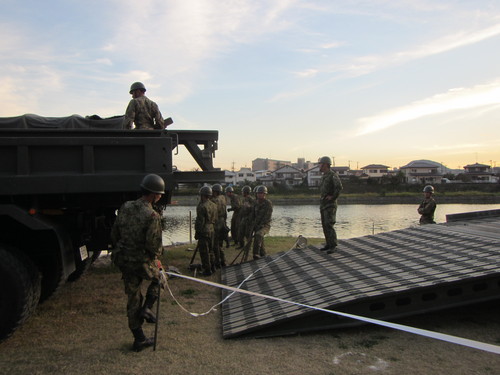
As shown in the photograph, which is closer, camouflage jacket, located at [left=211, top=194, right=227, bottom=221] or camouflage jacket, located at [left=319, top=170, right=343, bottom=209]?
camouflage jacket, located at [left=319, top=170, right=343, bottom=209]

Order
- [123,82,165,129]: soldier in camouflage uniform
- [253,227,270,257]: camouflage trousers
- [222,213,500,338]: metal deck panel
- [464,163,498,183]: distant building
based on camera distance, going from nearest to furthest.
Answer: [222,213,500,338]: metal deck panel, [123,82,165,129]: soldier in camouflage uniform, [253,227,270,257]: camouflage trousers, [464,163,498,183]: distant building

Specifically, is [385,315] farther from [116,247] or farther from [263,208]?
[263,208]

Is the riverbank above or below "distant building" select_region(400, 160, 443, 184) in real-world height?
below

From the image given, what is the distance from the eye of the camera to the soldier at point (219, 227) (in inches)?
349

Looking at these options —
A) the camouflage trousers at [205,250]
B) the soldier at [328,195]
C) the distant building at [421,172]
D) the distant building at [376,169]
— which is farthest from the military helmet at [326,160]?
the distant building at [376,169]

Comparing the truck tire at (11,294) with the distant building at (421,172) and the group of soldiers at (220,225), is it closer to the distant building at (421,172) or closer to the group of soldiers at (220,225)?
the group of soldiers at (220,225)

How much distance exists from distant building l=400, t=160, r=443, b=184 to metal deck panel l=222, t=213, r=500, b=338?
79.8m

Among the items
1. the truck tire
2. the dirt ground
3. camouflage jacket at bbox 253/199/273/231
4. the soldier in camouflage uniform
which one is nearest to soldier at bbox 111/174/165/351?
the dirt ground

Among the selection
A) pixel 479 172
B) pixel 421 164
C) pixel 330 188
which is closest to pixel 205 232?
pixel 330 188

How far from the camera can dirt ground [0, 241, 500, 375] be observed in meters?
3.81

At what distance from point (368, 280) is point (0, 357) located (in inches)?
162

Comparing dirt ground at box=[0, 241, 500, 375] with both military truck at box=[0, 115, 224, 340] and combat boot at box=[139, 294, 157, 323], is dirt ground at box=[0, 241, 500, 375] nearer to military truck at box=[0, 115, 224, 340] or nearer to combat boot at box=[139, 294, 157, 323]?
combat boot at box=[139, 294, 157, 323]

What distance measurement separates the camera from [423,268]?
5.07 metres

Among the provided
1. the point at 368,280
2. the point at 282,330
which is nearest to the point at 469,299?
the point at 368,280
